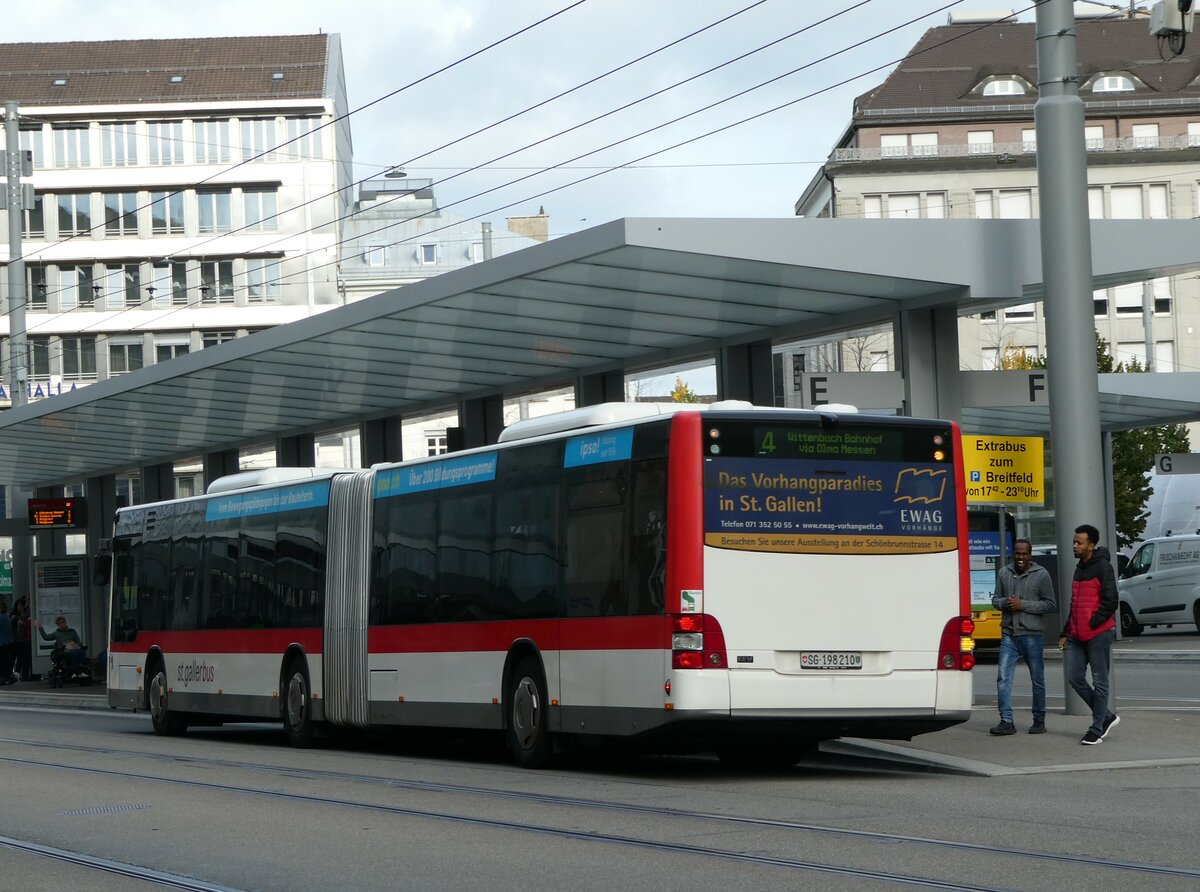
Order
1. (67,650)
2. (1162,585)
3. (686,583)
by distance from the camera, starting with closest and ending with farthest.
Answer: (686,583) < (67,650) < (1162,585)

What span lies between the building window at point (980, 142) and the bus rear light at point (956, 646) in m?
73.8

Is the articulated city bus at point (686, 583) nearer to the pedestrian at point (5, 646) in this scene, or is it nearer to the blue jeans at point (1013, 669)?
the blue jeans at point (1013, 669)

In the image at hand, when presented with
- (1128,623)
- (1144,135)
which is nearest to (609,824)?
(1128,623)

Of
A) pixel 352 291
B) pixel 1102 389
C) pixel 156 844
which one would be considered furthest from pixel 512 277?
pixel 352 291

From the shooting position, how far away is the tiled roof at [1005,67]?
86.8m

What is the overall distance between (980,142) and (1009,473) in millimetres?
66378

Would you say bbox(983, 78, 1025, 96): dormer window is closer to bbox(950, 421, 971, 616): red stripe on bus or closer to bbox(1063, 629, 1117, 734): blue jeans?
bbox(1063, 629, 1117, 734): blue jeans

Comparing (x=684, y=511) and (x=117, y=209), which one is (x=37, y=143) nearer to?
(x=117, y=209)

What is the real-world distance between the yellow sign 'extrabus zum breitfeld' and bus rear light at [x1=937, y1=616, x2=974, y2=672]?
8.17m

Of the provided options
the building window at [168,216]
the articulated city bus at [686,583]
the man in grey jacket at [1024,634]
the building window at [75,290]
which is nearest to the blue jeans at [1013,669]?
the man in grey jacket at [1024,634]

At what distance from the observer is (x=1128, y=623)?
38.9 meters

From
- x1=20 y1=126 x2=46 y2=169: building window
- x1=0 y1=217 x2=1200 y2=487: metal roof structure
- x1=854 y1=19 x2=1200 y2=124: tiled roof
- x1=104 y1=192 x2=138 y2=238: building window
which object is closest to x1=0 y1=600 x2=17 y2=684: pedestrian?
x1=0 y1=217 x2=1200 y2=487: metal roof structure

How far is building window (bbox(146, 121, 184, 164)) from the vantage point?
88.3 meters

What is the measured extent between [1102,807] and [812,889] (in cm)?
355
